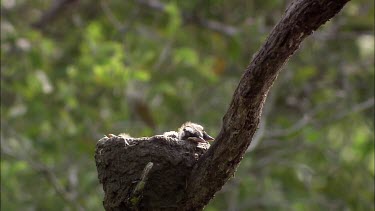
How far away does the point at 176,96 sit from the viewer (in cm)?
733

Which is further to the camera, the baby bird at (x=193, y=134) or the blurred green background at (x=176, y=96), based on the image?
the blurred green background at (x=176, y=96)

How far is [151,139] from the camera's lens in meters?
2.53

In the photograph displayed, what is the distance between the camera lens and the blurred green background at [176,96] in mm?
6520

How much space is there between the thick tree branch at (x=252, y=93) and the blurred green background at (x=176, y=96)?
381 cm

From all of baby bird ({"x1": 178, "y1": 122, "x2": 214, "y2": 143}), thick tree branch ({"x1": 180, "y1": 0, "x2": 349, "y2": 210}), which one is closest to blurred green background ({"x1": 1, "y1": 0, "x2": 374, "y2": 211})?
baby bird ({"x1": 178, "y1": 122, "x2": 214, "y2": 143})

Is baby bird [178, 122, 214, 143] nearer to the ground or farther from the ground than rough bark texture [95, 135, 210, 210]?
farther from the ground

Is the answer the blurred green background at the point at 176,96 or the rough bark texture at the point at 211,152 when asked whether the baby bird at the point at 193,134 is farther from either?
the blurred green background at the point at 176,96

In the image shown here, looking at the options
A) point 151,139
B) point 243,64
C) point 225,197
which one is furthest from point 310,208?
point 151,139

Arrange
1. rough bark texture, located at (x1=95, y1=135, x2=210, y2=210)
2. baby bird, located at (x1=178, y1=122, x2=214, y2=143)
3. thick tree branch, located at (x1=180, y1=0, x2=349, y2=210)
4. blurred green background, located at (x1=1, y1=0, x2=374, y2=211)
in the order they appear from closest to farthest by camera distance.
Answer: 1. thick tree branch, located at (x1=180, y1=0, x2=349, y2=210)
2. rough bark texture, located at (x1=95, y1=135, x2=210, y2=210)
3. baby bird, located at (x1=178, y1=122, x2=214, y2=143)
4. blurred green background, located at (x1=1, y1=0, x2=374, y2=211)

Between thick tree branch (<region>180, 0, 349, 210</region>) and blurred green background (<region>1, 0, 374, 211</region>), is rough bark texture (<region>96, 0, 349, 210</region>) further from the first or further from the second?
blurred green background (<region>1, 0, 374, 211</region>)

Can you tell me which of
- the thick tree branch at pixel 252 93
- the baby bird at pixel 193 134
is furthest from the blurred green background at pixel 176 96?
the thick tree branch at pixel 252 93

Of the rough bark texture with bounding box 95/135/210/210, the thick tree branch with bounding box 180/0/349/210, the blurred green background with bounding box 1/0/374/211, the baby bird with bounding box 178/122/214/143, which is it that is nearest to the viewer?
the thick tree branch with bounding box 180/0/349/210

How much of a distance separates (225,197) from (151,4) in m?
1.93

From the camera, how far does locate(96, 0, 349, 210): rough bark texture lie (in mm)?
2039
